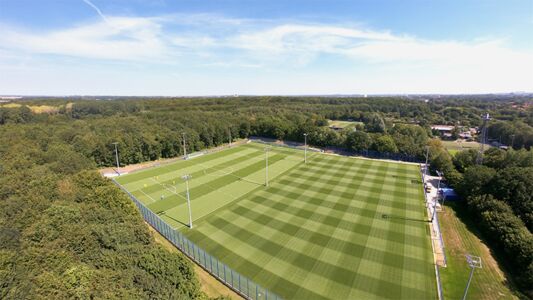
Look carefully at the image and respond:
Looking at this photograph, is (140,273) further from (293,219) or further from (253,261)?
(293,219)

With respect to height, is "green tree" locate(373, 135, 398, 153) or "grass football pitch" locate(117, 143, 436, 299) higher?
"green tree" locate(373, 135, 398, 153)

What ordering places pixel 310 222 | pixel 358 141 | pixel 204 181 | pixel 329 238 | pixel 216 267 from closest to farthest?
1. pixel 216 267
2. pixel 329 238
3. pixel 310 222
4. pixel 204 181
5. pixel 358 141

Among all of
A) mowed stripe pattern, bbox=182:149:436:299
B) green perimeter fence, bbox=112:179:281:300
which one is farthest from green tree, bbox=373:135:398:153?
green perimeter fence, bbox=112:179:281:300

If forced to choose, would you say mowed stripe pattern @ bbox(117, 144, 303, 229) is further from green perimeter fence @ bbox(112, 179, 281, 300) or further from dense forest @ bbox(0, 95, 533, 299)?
dense forest @ bbox(0, 95, 533, 299)

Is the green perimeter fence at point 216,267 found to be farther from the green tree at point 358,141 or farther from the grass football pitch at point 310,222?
the green tree at point 358,141

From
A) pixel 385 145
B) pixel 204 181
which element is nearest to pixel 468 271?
pixel 204 181

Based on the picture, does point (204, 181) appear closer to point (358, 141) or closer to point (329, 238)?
point (329, 238)
